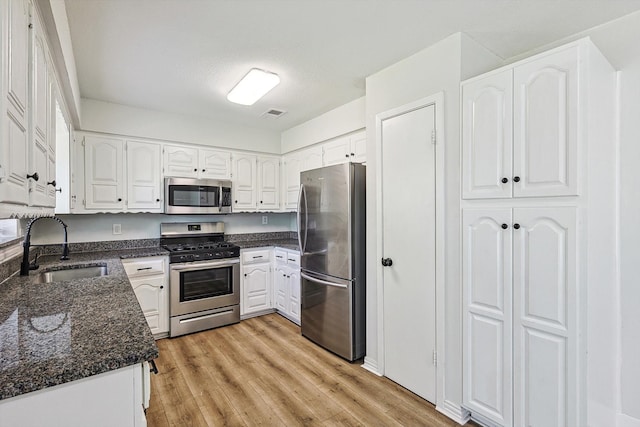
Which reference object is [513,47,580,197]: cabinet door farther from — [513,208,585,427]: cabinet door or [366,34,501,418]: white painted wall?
[366,34,501,418]: white painted wall

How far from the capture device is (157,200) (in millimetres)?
3475

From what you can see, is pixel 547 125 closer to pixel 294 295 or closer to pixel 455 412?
pixel 455 412

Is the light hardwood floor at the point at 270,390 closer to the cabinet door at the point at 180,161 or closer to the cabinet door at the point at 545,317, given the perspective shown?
the cabinet door at the point at 545,317

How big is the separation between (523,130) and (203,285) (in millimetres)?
3283

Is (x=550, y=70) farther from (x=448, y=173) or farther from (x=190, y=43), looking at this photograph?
(x=190, y=43)

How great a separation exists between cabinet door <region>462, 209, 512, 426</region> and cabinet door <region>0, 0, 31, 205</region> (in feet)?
6.97

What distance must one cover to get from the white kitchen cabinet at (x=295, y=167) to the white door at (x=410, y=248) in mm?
1423

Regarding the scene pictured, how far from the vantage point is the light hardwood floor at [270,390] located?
2.00 m

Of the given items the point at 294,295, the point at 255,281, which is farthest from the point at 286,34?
the point at 255,281

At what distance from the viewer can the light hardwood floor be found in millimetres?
1996

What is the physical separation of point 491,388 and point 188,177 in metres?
3.50

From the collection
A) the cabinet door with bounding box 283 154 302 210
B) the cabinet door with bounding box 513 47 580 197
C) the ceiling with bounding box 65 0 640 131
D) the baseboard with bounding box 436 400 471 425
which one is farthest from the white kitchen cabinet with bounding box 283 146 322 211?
the baseboard with bounding box 436 400 471 425

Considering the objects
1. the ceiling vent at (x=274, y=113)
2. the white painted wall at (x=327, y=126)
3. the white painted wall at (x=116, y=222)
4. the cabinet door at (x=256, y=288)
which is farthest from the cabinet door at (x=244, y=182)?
the cabinet door at (x=256, y=288)

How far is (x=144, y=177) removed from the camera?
3420 millimetres
